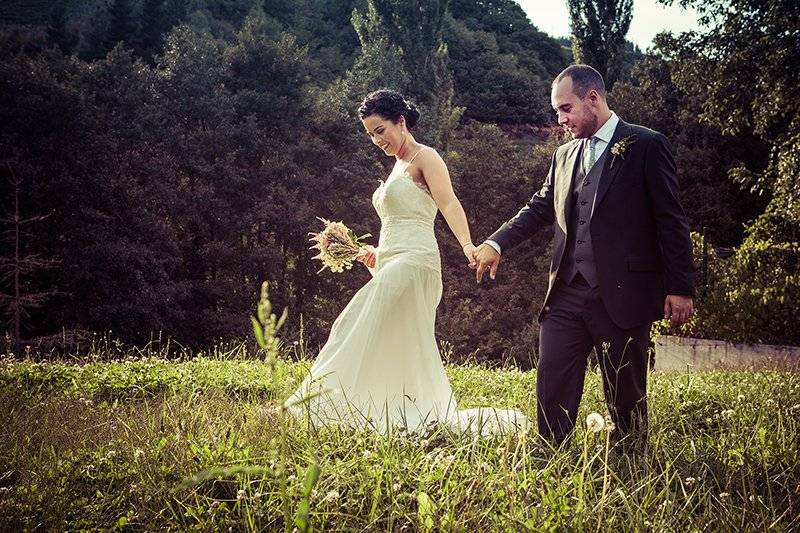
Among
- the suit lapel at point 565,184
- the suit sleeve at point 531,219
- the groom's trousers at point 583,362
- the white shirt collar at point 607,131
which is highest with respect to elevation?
the white shirt collar at point 607,131

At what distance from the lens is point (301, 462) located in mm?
3594

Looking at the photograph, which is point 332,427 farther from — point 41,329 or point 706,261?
point 41,329

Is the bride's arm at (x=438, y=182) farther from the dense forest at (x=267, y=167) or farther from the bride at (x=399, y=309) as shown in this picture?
the dense forest at (x=267, y=167)

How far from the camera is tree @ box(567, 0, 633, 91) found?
26.4 metres

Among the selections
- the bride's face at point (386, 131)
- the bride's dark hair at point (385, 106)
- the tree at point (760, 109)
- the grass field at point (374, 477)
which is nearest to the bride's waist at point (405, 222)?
the bride's face at point (386, 131)

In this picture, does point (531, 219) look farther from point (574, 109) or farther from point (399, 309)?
point (399, 309)

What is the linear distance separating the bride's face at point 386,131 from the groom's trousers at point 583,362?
84.9 inches

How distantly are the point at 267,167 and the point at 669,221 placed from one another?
802 inches

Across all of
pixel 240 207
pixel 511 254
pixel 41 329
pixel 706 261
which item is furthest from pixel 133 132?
pixel 706 261

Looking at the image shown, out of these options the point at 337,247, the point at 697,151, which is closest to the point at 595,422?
the point at 337,247

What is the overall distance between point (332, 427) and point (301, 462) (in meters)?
0.69

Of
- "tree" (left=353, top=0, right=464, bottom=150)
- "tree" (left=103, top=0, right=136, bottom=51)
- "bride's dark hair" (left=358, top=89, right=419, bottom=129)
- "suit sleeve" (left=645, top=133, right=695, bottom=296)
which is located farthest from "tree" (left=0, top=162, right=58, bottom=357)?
"suit sleeve" (left=645, top=133, right=695, bottom=296)

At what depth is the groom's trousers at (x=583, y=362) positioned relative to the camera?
3729 mm

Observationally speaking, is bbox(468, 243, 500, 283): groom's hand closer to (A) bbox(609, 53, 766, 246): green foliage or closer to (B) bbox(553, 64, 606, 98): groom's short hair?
(B) bbox(553, 64, 606, 98): groom's short hair
